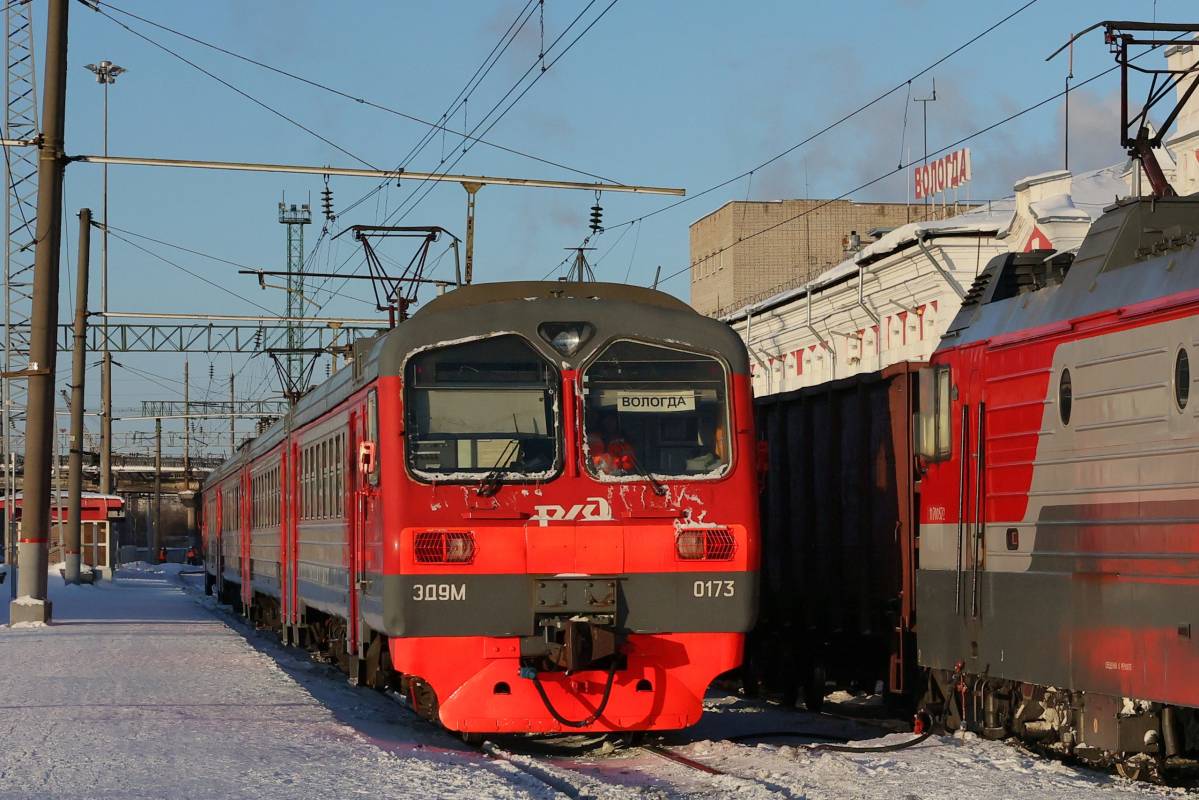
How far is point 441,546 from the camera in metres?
12.4

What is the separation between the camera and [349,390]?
14867mm

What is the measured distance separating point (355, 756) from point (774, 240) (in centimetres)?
7343

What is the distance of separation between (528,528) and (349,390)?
3.07 metres

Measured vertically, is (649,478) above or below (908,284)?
below

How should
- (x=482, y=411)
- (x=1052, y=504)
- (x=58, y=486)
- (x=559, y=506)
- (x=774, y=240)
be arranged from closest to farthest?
(x=1052, y=504) → (x=559, y=506) → (x=482, y=411) → (x=58, y=486) → (x=774, y=240)

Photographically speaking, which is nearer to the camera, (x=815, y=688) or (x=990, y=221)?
(x=815, y=688)

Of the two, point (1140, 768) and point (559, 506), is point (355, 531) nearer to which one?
point (559, 506)

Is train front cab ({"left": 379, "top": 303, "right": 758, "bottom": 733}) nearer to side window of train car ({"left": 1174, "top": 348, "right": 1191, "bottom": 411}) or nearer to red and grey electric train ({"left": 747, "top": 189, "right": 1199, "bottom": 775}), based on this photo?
red and grey electric train ({"left": 747, "top": 189, "right": 1199, "bottom": 775})

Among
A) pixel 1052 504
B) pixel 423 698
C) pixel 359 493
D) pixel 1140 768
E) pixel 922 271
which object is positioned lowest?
pixel 1140 768

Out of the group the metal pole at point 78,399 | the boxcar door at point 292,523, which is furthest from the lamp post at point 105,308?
the boxcar door at point 292,523

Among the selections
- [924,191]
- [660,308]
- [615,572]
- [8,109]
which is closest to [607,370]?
[660,308]

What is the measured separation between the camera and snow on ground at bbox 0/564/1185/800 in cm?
999

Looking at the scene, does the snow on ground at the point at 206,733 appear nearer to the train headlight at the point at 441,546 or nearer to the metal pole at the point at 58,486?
the train headlight at the point at 441,546

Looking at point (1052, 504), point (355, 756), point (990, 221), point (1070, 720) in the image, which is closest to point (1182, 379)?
point (1052, 504)
